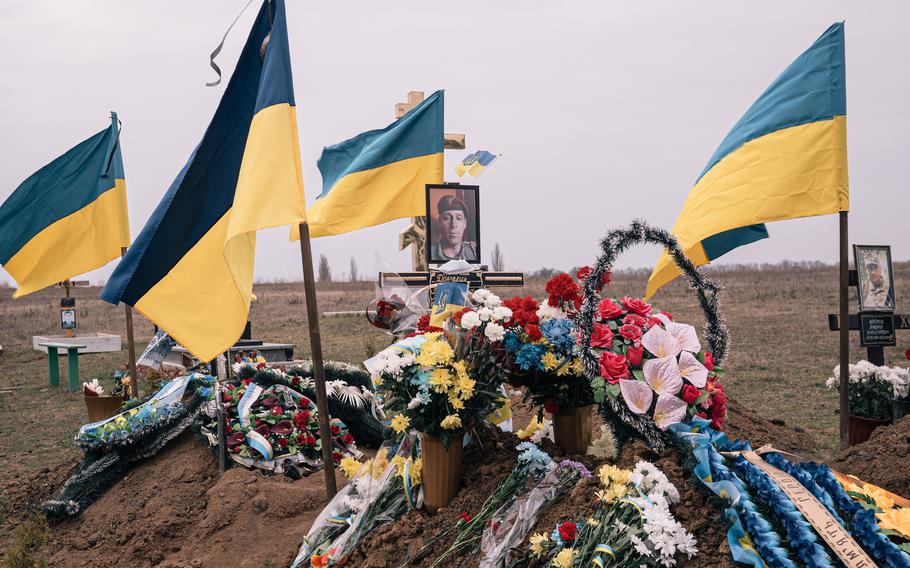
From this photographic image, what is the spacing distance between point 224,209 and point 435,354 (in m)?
2.18

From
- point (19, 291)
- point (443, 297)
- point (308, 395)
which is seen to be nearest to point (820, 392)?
point (308, 395)

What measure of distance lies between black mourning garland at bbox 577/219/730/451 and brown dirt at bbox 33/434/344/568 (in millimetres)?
2358

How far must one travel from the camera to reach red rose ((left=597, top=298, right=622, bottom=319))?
151 inches

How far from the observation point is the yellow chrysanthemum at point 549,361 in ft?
13.0

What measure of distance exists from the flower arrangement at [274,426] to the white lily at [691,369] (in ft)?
12.4

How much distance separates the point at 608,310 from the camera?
383cm

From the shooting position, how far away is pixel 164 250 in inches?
203

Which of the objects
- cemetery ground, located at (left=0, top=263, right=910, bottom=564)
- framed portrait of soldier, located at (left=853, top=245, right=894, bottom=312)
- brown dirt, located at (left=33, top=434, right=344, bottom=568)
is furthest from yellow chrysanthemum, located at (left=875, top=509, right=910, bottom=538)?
framed portrait of soldier, located at (left=853, top=245, right=894, bottom=312)

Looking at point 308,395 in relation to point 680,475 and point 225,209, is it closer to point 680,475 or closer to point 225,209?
point 225,209

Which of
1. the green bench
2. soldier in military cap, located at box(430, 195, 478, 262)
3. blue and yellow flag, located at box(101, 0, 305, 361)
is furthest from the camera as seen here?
the green bench

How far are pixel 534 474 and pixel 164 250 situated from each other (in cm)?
285

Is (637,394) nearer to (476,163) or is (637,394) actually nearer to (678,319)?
(476,163)

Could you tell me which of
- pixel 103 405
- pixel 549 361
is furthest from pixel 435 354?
pixel 103 405

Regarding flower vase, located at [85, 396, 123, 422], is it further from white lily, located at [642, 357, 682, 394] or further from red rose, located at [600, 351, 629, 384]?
white lily, located at [642, 357, 682, 394]
